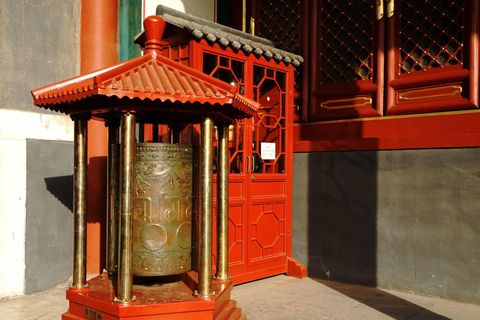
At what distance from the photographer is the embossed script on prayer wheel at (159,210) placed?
12.4 ft

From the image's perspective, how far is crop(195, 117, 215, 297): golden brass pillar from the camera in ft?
12.1

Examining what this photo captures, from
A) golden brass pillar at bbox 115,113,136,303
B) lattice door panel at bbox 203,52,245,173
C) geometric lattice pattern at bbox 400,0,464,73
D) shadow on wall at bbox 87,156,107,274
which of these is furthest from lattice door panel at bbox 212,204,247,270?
geometric lattice pattern at bbox 400,0,464,73

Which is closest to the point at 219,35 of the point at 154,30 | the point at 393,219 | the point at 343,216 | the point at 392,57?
the point at 154,30

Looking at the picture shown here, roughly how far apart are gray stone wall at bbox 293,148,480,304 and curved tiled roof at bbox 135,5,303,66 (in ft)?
5.13

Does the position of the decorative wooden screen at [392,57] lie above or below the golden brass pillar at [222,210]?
above

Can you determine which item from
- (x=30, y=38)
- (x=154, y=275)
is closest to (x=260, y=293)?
(x=154, y=275)

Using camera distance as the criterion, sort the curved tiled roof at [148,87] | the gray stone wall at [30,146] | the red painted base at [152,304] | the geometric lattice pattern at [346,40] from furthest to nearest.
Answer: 1. the geometric lattice pattern at [346,40]
2. the gray stone wall at [30,146]
3. the red painted base at [152,304]
4. the curved tiled roof at [148,87]

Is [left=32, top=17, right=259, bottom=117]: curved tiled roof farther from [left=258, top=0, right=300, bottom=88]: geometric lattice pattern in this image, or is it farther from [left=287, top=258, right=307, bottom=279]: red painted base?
[left=258, top=0, right=300, bottom=88]: geometric lattice pattern

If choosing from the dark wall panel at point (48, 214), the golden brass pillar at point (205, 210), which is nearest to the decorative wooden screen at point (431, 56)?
the golden brass pillar at point (205, 210)

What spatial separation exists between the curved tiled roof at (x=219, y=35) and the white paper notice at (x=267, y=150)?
1.20m

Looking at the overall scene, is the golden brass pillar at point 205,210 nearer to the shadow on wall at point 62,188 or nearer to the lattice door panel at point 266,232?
the lattice door panel at point 266,232

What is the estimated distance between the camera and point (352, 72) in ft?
21.8

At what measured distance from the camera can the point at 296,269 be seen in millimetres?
6387

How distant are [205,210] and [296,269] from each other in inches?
123
